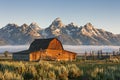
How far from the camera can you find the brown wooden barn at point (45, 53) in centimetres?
8675

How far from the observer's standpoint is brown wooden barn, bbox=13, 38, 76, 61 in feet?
285

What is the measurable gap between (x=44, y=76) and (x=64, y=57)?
65.8m

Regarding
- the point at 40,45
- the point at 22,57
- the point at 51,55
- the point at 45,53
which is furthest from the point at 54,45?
the point at 22,57

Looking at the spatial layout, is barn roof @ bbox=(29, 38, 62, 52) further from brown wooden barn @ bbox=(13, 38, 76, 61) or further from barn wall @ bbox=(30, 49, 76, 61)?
barn wall @ bbox=(30, 49, 76, 61)

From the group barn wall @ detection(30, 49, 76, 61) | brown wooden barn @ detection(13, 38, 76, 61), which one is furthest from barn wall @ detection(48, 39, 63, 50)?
barn wall @ detection(30, 49, 76, 61)

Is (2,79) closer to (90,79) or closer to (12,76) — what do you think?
(12,76)

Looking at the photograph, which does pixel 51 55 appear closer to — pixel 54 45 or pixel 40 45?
pixel 54 45

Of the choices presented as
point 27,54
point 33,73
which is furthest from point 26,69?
point 27,54

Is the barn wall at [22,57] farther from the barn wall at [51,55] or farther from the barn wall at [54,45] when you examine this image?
the barn wall at [54,45]

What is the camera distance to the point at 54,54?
91.7m

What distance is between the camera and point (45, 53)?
89500mm

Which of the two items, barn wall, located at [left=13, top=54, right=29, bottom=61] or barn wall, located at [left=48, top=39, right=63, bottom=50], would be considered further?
barn wall, located at [left=48, top=39, right=63, bottom=50]

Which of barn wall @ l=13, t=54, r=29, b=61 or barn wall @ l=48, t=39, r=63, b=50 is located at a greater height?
barn wall @ l=48, t=39, r=63, b=50

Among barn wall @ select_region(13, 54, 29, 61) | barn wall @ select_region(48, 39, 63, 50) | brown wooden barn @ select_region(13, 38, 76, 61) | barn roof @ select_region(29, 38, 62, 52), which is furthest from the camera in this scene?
barn wall @ select_region(48, 39, 63, 50)
